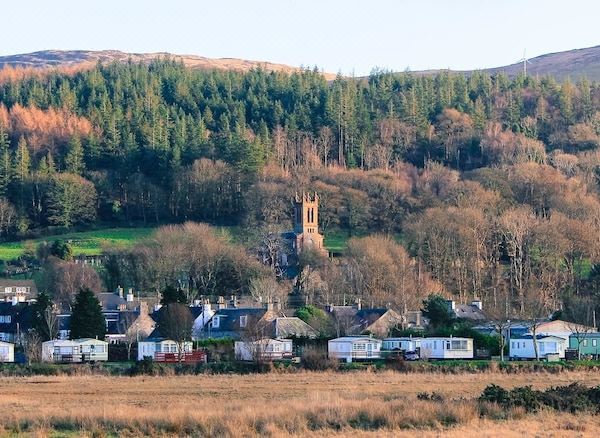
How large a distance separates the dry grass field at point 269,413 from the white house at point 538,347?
69.5 ft

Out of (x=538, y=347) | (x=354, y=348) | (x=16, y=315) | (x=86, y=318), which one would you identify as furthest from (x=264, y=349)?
(x=16, y=315)

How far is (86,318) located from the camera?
237 ft

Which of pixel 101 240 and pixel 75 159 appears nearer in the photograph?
pixel 101 240

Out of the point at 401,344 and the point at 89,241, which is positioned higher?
the point at 89,241

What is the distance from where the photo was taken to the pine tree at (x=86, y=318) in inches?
2813

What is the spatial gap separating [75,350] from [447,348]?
1999 centimetres

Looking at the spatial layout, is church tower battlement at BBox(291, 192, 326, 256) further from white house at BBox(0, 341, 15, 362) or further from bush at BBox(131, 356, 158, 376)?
bush at BBox(131, 356, 158, 376)

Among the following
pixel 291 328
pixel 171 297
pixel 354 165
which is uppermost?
pixel 354 165

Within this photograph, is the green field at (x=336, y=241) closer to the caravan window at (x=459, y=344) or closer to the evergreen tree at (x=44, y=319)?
the evergreen tree at (x=44, y=319)

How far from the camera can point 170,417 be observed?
33312 millimetres

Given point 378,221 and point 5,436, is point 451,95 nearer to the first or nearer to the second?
point 378,221

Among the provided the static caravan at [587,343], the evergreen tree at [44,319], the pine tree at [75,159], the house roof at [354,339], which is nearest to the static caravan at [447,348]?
the house roof at [354,339]

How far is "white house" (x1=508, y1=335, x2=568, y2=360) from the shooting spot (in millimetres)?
68188

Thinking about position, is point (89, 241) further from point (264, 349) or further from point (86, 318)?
point (264, 349)
